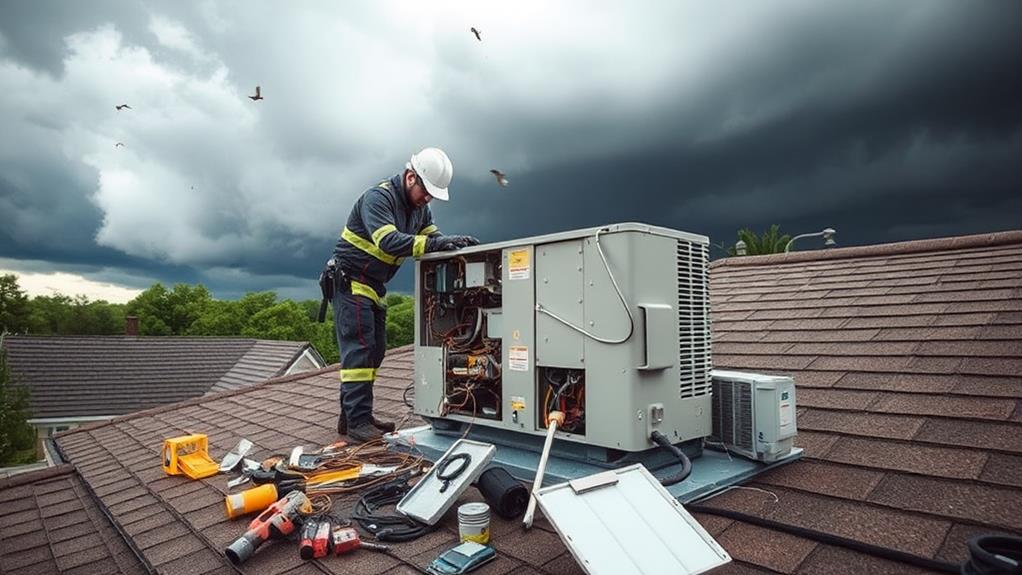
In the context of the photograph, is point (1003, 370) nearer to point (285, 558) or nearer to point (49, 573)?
point (285, 558)

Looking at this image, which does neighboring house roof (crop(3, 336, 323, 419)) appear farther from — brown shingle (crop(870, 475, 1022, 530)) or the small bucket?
brown shingle (crop(870, 475, 1022, 530))

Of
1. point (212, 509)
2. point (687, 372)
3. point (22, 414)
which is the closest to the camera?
point (687, 372)

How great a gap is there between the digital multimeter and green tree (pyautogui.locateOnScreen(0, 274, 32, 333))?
44.9m

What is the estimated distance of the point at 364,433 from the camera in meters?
3.74

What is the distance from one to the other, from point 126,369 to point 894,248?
74.7 ft

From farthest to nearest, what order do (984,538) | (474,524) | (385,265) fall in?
(385,265)
(474,524)
(984,538)

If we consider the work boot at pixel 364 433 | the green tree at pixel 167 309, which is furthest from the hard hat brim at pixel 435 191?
the green tree at pixel 167 309

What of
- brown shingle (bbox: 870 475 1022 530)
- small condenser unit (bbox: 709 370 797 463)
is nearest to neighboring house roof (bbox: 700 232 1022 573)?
brown shingle (bbox: 870 475 1022 530)

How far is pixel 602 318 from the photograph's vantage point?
7.99 feet

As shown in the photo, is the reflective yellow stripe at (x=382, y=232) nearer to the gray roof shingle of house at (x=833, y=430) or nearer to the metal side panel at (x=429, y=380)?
the metal side panel at (x=429, y=380)

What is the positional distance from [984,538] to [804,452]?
1326 millimetres

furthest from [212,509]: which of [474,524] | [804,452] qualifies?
[804,452]

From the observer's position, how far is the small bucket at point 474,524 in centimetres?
205

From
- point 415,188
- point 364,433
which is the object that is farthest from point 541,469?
point 415,188
